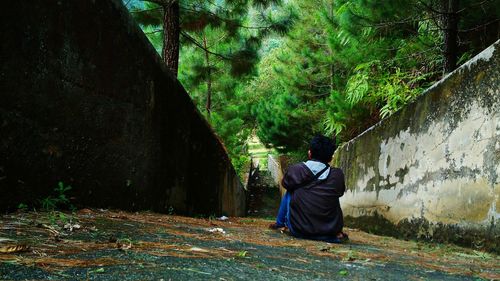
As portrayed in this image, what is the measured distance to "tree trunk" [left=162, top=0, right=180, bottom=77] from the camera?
7227 millimetres

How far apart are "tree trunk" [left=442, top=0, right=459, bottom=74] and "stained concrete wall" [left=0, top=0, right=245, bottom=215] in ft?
12.0

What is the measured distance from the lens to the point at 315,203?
13.8 ft

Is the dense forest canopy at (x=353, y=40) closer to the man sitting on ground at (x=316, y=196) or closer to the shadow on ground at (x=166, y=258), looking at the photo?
the man sitting on ground at (x=316, y=196)

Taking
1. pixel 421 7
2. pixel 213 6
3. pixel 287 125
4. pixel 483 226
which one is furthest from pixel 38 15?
pixel 287 125

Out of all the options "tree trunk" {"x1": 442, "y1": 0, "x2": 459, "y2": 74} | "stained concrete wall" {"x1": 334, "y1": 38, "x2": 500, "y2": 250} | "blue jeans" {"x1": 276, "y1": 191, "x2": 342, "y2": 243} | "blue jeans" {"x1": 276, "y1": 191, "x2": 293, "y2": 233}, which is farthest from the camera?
"tree trunk" {"x1": 442, "y1": 0, "x2": 459, "y2": 74}

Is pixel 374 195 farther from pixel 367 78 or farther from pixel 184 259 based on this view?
pixel 184 259

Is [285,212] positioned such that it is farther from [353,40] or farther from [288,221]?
[353,40]

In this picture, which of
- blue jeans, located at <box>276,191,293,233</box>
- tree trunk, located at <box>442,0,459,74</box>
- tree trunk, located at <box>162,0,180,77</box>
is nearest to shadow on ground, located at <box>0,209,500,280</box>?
blue jeans, located at <box>276,191,293,233</box>

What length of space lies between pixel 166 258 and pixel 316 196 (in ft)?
7.78

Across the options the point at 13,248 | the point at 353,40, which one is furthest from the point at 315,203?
the point at 353,40

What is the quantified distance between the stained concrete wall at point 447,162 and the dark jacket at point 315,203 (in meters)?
1.04

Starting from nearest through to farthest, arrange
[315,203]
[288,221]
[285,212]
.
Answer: [315,203]
[288,221]
[285,212]

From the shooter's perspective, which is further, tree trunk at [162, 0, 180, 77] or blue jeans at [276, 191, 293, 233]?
tree trunk at [162, 0, 180, 77]

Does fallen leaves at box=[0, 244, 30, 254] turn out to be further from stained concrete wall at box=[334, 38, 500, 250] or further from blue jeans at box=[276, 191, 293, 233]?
stained concrete wall at box=[334, 38, 500, 250]
